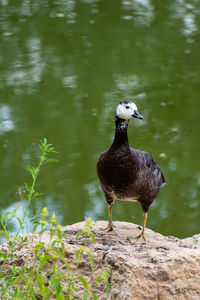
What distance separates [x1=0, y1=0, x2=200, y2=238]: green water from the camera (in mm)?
5230

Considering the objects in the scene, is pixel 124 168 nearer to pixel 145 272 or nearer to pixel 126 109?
pixel 126 109

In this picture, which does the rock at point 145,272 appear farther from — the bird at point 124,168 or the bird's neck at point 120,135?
the bird's neck at point 120,135

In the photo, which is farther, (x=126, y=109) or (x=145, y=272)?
(x=126, y=109)

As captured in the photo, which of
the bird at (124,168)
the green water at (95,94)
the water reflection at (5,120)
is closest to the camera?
the bird at (124,168)

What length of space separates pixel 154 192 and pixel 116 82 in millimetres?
3925

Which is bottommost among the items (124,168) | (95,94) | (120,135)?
(95,94)

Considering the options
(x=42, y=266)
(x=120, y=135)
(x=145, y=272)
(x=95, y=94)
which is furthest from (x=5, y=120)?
(x=42, y=266)

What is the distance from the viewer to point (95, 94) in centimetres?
714

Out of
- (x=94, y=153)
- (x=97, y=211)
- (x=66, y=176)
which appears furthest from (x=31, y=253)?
(x=94, y=153)

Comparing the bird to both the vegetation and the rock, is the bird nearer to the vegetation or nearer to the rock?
the rock

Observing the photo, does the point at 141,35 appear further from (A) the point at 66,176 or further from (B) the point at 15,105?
(A) the point at 66,176

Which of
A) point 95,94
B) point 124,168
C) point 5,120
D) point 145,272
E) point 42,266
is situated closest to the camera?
point 42,266

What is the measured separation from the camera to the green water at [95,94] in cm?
523

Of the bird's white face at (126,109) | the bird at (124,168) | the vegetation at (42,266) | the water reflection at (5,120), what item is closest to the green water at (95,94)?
the water reflection at (5,120)
